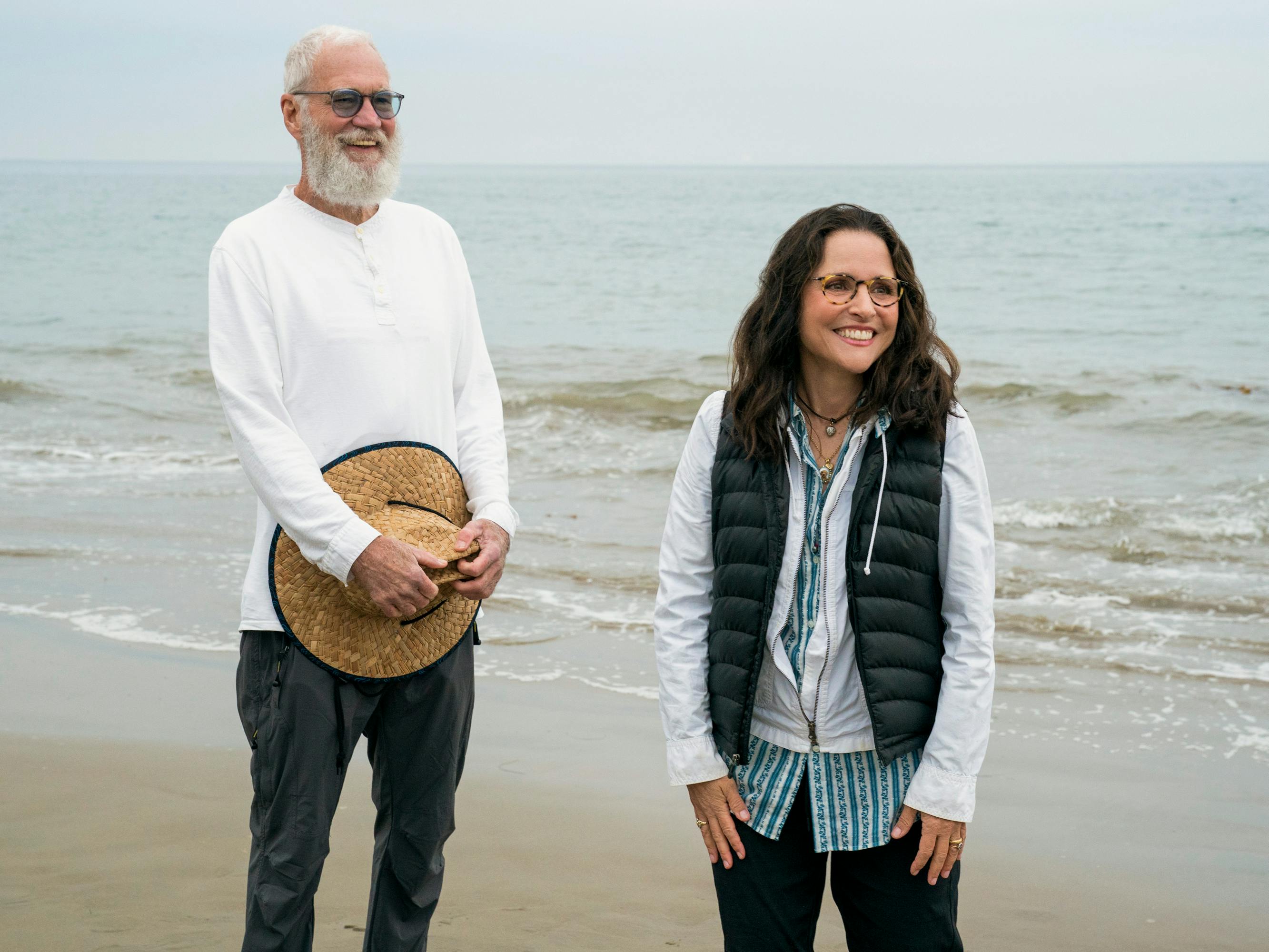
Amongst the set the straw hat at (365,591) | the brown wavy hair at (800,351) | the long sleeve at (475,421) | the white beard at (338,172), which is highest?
the white beard at (338,172)

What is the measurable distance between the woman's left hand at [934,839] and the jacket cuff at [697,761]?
1.09ft

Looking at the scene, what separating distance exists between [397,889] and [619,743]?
6.74 ft

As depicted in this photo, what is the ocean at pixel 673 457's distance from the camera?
5.70m

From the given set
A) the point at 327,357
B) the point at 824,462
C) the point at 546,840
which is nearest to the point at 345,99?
the point at 327,357

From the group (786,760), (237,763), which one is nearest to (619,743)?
(237,763)

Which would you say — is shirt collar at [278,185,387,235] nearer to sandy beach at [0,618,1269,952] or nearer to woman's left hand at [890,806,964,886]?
woman's left hand at [890,806,964,886]

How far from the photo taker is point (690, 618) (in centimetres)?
223

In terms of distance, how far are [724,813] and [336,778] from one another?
85 cm

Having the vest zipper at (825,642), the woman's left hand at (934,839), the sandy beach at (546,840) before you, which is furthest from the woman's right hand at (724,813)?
the sandy beach at (546,840)

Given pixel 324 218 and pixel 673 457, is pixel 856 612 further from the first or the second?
pixel 673 457

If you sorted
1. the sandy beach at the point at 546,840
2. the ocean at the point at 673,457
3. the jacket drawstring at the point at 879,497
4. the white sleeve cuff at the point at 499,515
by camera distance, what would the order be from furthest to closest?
the ocean at the point at 673,457 → the sandy beach at the point at 546,840 → the white sleeve cuff at the point at 499,515 → the jacket drawstring at the point at 879,497

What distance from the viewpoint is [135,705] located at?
4.80m

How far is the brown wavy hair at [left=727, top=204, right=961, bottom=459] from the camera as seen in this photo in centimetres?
214

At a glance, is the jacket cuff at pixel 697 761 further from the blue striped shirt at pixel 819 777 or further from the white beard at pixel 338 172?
the white beard at pixel 338 172
